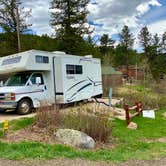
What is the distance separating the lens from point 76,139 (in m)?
7.28

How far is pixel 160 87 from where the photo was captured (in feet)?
75.7

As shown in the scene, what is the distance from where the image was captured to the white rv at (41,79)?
518 inches

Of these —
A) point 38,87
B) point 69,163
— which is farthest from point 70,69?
point 69,163

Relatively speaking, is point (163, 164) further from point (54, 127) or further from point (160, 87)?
point (160, 87)

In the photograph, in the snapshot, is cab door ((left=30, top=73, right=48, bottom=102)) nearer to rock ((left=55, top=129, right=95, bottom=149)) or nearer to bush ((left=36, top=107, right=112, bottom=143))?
bush ((left=36, top=107, right=112, bottom=143))

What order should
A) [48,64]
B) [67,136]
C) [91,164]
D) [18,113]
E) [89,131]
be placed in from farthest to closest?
1. [48,64]
2. [18,113]
3. [89,131]
4. [67,136]
5. [91,164]

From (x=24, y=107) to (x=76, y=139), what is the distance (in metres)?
6.54

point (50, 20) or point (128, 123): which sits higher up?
point (50, 20)

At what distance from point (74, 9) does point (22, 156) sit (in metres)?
29.6

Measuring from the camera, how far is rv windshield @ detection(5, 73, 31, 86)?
13.6 m

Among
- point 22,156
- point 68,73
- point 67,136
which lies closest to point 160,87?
point 68,73

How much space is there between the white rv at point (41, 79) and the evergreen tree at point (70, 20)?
1645 centimetres

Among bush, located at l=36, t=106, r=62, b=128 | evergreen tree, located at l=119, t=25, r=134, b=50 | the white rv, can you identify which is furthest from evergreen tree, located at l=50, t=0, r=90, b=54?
evergreen tree, located at l=119, t=25, r=134, b=50

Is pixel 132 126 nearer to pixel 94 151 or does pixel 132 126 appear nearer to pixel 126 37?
pixel 94 151
